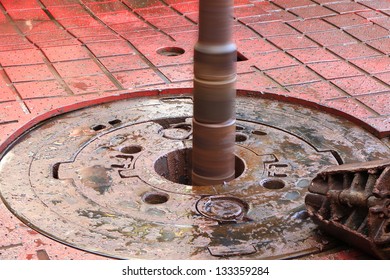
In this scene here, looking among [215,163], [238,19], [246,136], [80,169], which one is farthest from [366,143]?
[238,19]

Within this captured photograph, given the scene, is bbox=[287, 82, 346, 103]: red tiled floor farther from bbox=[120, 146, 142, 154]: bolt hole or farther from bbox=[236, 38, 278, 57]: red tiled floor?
bbox=[120, 146, 142, 154]: bolt hole

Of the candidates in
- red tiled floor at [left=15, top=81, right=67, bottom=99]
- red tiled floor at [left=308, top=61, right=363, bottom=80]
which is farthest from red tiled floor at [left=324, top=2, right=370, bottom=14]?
red tiled floor at [left=15, top=81, right=67, bottom=99]

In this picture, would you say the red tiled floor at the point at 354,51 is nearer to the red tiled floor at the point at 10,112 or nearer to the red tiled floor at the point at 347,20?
the red tiled floor at the point at 347,20

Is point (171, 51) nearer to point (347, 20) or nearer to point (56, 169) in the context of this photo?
point (347, 20)

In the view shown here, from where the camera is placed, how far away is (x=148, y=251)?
3104mm

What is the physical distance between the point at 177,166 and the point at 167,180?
1.12 ft

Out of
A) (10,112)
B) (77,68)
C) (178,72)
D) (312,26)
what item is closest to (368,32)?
(312,26)

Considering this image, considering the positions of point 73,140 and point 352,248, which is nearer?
point 352,248

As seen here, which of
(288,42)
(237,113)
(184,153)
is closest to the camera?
(184,153)

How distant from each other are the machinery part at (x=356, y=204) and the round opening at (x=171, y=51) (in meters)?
2.28

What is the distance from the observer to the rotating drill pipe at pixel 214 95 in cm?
334

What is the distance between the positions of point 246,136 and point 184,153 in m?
0.35

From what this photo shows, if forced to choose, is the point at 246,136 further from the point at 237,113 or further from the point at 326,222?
the point at 326,222

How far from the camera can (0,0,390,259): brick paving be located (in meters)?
4.55
